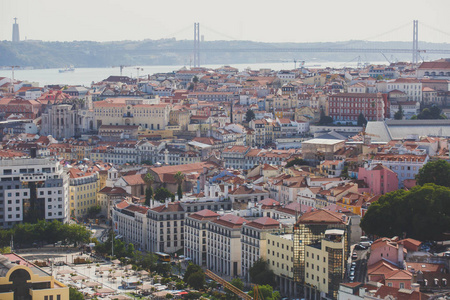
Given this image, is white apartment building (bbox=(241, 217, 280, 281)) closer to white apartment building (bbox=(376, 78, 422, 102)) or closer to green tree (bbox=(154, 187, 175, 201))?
green tree (bbox=(154, 187, 175, 201))

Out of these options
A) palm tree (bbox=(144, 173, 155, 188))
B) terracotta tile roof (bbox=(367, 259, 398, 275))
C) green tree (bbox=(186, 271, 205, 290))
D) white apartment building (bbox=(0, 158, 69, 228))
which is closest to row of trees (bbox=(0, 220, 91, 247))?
white apartment building (bbox=(0, 158, 69, 228))

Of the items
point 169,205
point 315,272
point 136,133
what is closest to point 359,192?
point 169,205

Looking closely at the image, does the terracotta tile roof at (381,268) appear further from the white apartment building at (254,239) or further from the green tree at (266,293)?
the white apartment building at (254,239)

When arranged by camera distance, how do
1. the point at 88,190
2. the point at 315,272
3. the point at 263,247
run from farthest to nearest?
1. the point at 88,190
2. the point at 263,247
3. the point at 315,272

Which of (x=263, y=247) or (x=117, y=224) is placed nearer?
(x=263, y=247)

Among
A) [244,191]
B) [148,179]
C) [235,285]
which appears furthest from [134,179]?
[235,285]

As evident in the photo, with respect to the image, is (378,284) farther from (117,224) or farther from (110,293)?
(117,224)

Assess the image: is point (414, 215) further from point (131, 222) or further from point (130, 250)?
point (131, 222)
